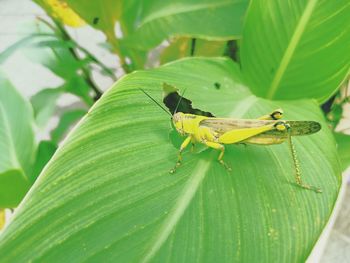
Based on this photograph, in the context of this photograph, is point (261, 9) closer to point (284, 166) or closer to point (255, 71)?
point (255, 71)

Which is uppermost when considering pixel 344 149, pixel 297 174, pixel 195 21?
pixel 195 21

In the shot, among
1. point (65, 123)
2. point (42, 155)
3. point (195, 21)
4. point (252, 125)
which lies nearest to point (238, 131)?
point (252, 125)

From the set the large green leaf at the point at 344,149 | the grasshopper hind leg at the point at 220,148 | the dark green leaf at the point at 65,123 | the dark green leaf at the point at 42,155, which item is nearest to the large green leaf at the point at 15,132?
the dark green leaf at the point at 42,155

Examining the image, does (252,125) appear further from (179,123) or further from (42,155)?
(42,155)

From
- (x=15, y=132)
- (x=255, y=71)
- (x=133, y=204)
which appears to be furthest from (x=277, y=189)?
(x=15, y=132)

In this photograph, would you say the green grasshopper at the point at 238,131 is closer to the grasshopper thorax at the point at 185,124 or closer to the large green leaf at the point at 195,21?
the grasshopper thorax at the point at 185,124

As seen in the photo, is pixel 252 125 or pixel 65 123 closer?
pixel 252 125
